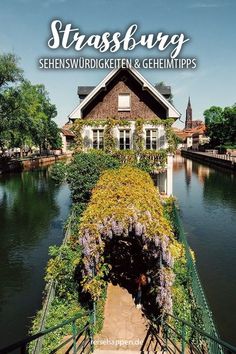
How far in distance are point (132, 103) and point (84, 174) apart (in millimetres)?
7843

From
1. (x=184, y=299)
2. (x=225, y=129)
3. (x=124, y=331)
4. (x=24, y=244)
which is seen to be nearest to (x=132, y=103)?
(x=24, y=244)

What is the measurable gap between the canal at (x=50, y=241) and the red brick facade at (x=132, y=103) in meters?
9.46

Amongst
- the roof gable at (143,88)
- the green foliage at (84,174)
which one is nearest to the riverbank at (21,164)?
the roof gable at (143,88)

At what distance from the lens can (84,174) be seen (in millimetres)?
22188

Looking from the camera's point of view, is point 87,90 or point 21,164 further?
point 21,164

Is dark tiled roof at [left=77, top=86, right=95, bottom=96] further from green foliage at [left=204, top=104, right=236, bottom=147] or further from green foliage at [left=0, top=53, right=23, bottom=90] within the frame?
green foliage at [left=204, top=104, right=236, bottom=147]

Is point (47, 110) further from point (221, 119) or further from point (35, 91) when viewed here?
point (221, 119)

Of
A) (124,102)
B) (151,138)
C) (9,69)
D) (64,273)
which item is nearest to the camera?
(64,273)

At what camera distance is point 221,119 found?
292ft

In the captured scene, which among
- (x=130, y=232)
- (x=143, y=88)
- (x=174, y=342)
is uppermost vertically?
(x=143, y=88)

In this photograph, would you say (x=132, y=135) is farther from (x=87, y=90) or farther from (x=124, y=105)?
(x=87, y=90)

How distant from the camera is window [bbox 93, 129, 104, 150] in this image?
2628 centimetres

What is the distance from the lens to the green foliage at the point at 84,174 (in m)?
21.8

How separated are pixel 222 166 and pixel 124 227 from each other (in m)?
58.0
